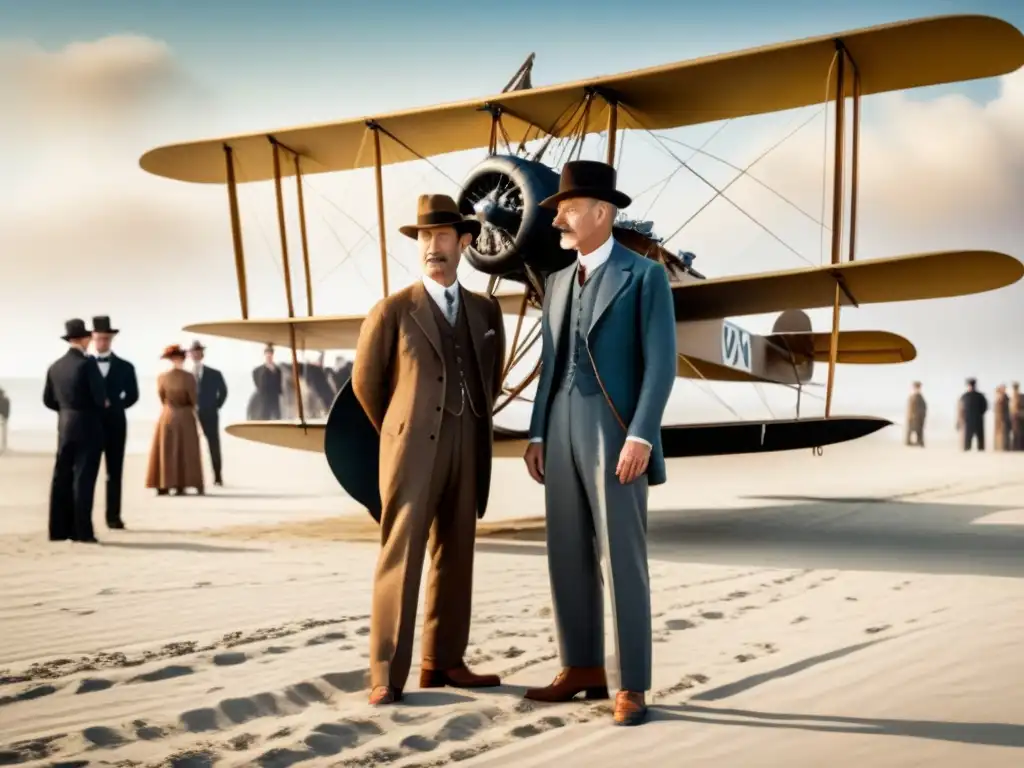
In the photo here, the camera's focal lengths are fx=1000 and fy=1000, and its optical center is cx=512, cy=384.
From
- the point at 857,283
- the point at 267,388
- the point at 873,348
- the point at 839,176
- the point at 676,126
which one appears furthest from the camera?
the point at 267,388

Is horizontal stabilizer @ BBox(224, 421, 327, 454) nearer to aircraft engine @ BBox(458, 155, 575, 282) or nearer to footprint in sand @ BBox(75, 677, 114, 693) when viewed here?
aircraft engine @ BBox(458, 155, 575, 282)

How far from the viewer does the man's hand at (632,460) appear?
351 centimetres

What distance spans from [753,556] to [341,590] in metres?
3.41

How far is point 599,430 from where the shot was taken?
3.64 m

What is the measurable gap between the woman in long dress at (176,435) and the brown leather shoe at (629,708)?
1055 centimetres

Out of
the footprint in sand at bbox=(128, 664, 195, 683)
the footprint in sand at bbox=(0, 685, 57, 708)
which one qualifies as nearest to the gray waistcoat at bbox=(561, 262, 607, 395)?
the footprint in sand at bbox=(128, 664, 195, 683)

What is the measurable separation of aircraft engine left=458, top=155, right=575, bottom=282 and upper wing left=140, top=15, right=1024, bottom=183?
1.22 m

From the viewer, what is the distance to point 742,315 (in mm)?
10477

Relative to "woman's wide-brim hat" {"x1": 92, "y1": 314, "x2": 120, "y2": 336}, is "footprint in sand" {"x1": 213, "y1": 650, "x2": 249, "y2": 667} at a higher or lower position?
lower

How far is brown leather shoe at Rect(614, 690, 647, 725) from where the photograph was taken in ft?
11.2

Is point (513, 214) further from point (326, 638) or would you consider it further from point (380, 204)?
point (326, 638)

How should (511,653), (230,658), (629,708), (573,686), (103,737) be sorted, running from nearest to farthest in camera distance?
1. (103,737)
2. (629,708)
3. (573,686)
4. (230,658)
5. (511,653)

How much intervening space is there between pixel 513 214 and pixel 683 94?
2189mm

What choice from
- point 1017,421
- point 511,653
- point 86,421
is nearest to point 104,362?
point 86,421
